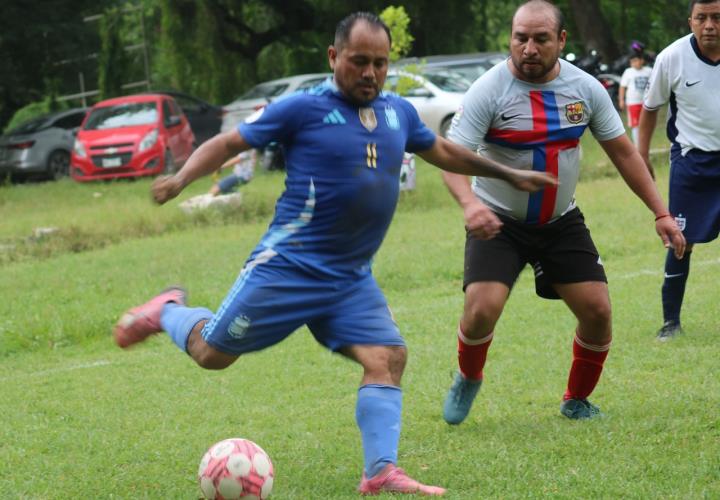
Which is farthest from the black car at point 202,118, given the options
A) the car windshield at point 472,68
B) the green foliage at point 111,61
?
the green foliage at point 111,61

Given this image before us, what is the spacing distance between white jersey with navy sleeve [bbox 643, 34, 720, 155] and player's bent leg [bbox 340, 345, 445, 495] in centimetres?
329

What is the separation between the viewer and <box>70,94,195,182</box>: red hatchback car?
23672mm

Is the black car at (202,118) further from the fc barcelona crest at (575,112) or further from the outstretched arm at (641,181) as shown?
the fc barcelona crest at (575,112)

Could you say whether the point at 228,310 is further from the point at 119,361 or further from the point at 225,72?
the point at 225,72

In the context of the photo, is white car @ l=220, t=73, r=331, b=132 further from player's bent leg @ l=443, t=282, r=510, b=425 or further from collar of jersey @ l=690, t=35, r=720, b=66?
player's bent leg @ l=443, t=282, r=510, b=425

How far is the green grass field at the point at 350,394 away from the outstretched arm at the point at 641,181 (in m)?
0.88

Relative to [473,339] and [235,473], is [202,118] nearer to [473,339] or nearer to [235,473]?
[473,339]

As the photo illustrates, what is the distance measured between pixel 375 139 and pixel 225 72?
2643 centimetres

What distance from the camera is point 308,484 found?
5.18m

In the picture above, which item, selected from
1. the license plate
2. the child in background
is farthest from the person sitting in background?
the child in background

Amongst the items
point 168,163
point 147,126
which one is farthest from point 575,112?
point 147,126

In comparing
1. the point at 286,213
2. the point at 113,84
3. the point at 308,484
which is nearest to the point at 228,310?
the point at 286,213

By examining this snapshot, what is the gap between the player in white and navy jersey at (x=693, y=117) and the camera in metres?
7.34

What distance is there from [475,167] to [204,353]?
1419 mm
